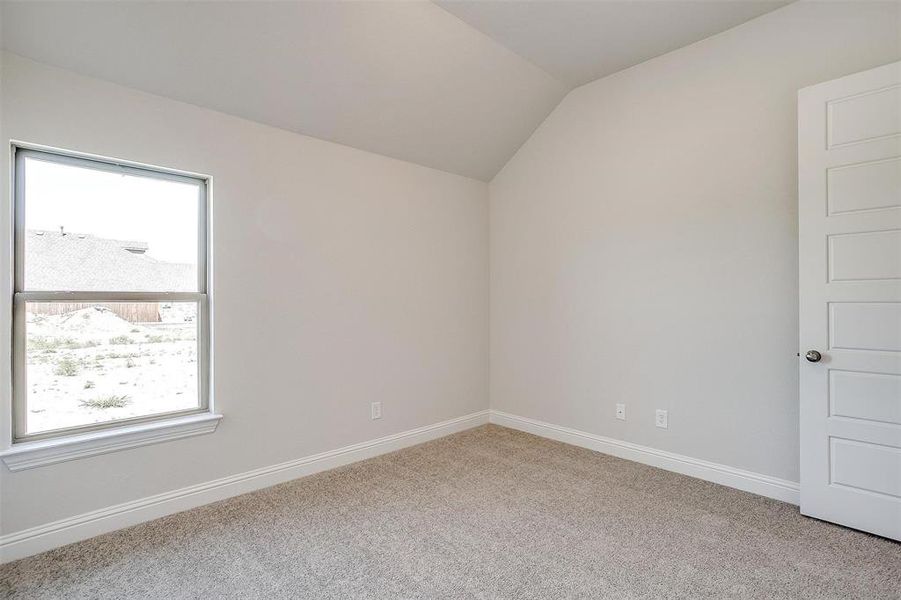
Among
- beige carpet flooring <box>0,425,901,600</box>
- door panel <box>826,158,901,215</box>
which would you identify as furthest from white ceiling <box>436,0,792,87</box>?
beige carpet flooring <box>0,425,901,600</box>

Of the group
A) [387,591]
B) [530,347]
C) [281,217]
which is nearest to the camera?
[387,591]

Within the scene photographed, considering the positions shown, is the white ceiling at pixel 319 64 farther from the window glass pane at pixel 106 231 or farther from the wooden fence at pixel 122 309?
the wooden fence at pixel 122 309

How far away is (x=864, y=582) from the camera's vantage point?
189 centimetres

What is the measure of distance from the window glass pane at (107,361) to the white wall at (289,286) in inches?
6.4

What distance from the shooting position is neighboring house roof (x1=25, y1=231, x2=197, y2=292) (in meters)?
2.20

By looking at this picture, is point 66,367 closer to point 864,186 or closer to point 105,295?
point 105,295

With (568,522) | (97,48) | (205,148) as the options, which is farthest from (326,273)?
(568,522)

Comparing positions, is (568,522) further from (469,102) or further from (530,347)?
(469,102)

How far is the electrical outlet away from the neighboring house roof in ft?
10.3

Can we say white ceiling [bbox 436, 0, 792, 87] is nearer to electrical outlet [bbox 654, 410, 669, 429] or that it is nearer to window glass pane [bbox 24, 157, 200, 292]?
window glass pane [bbox 24, 157, 200, 292]

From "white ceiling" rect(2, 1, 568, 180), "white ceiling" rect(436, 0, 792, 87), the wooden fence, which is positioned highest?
"white ceiling" rect(436, 0, 792, 87)

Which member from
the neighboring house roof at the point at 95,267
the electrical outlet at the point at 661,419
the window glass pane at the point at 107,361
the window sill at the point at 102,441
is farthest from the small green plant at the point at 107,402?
the electrical outlet at the point at 661,419

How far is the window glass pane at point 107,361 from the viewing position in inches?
87.3

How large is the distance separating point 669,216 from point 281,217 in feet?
8.57
